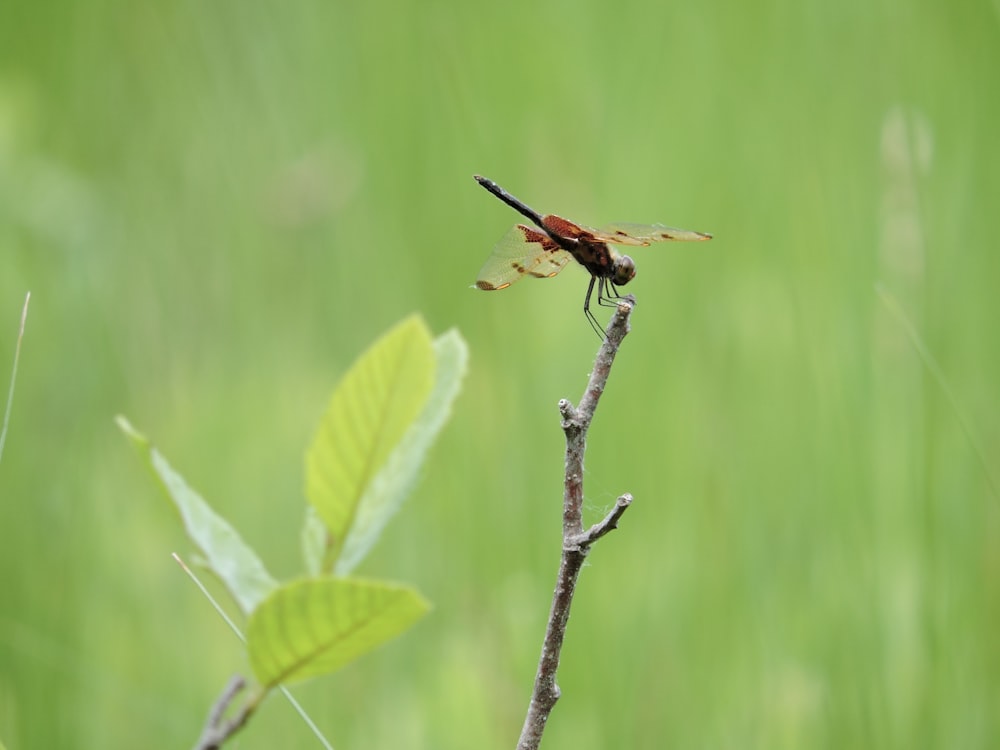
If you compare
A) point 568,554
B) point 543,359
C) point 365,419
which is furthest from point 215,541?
point 543,359

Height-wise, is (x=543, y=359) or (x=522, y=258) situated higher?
(x=543, y=359)

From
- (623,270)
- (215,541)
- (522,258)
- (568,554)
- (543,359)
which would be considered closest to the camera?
(568,554)

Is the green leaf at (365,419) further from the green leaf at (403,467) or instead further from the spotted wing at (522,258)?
the spotted wing at (522,258)

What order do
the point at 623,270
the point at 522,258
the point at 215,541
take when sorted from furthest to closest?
the point at 522,258, the point at 623,270, the point at 215,541

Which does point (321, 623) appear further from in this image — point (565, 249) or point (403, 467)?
point (565, 249)

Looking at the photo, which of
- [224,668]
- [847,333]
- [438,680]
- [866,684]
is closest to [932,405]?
[866,684]

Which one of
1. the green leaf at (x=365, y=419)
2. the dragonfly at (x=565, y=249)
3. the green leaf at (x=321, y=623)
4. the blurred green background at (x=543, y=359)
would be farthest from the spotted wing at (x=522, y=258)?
the blurred green background at (x=543, y=359)
